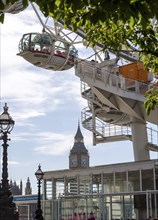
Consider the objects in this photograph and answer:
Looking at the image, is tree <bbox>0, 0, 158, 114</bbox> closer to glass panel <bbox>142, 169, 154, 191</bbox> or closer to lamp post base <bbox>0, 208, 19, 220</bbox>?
lamp post base <bbox>0, 208, 19, 220</bbox>

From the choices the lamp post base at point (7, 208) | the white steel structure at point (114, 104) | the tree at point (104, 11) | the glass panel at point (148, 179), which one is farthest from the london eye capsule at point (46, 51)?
the tree at point (104, 11)

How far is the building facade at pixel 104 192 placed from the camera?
26.0m

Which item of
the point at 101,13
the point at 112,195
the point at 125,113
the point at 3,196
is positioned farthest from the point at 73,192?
the point at 101,13

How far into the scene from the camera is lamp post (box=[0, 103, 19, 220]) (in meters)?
15.8

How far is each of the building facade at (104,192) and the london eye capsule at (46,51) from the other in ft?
31.9

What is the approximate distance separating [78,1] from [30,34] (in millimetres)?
38917

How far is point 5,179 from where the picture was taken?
16609 mm

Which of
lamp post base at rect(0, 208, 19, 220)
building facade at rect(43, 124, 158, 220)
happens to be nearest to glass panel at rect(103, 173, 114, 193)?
building facade at rect(43, 124, 158, 220)

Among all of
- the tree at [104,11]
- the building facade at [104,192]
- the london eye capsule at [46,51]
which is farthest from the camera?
the london eye capsule at [46,51]

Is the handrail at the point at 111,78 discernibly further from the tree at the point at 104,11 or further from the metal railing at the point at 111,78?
the tree at the point at 104,11

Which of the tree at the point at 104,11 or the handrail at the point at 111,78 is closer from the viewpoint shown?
the tree at the point at 104,11

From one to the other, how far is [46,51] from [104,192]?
13340 millimetres

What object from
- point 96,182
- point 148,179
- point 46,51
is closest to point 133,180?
point 148,179

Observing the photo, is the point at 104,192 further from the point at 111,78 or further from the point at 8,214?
the point at 8,214
